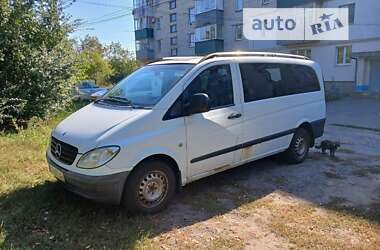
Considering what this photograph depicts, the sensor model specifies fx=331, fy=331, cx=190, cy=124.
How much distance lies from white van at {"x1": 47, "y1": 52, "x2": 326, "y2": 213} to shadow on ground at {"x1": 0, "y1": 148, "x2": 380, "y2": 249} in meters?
0.31

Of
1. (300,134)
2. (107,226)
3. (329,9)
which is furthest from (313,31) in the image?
(107,226)

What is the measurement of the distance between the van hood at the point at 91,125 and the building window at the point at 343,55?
1951cm

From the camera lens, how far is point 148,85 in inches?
170

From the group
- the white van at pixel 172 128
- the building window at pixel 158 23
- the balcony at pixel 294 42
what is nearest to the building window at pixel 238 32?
the balcony at pixel 294 42

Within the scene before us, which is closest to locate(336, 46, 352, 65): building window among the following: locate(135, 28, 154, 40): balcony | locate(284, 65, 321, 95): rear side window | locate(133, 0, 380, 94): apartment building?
locate(133, 0, 380, 94): apartment building

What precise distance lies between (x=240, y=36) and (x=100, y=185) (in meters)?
25.5

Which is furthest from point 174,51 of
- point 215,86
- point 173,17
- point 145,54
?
point 215,86

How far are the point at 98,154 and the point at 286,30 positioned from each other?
21.6m

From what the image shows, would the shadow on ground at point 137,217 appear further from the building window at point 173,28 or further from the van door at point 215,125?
the building window at point 173,28

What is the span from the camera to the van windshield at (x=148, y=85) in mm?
4008

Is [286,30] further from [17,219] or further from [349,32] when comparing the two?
[17,219]

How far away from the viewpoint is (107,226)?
3.57m

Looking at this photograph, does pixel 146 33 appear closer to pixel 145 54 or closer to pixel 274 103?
pixel 145 54

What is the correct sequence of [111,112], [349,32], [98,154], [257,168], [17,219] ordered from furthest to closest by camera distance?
[349,32], [257,168], [111,112], [17,219], [98,154]
